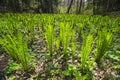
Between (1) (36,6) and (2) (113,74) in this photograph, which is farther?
(1) (36,6)

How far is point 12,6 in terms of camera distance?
746 inches

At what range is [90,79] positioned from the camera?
1987mm

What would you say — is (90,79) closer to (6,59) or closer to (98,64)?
(98,64)

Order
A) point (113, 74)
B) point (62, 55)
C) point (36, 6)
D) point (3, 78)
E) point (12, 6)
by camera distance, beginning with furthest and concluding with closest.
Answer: point (36, 6)
point (12, 6)
point (62, 55)
point (113, 74)
point (3, 78)

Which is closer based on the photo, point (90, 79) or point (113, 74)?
point (90, 79)

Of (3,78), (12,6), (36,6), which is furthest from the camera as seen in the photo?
(36,6)

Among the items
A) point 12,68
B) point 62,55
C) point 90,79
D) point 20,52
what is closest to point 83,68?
point 90,79

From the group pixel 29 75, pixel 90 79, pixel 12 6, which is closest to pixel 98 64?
pixel 90 79

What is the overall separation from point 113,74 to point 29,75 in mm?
1169

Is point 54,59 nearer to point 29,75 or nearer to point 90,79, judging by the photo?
point 29,75

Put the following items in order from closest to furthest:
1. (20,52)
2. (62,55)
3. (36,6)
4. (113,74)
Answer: (20,52) < (113,74) < (62,55) < (36,6)

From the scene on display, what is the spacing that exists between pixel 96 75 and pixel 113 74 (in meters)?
0.25

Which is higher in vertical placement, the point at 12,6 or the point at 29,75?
the point at 12,6

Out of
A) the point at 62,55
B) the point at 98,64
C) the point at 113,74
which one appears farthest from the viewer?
the point at 62,55
